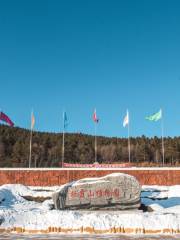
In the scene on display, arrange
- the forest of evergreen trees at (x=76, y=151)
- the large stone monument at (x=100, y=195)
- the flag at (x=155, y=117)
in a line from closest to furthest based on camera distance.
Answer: the large stone monument at (x=100, y=195)
the flag at (x=155, y=117)
the forest of evergreen trees at (x=76, y=151)

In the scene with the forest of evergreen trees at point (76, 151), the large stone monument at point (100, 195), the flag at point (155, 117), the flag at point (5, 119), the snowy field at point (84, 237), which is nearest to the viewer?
the snowy field at point (84, 237)

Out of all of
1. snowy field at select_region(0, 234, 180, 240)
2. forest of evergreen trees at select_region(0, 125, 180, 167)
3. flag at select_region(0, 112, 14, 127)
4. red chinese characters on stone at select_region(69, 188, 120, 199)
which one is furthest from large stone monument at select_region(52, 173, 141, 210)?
forest of evergreen trees at select_region(0, 125, 180, 167)

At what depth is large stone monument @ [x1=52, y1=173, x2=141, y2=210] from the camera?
50.4ft

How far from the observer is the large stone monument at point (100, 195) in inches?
605

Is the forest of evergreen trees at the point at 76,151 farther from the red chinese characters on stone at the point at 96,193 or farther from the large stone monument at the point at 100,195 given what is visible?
the red chinese characters on stone at the point at 96,193

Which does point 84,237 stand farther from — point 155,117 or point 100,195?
point 155,117

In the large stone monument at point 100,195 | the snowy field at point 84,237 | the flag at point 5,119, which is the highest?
the flag at point 5,119

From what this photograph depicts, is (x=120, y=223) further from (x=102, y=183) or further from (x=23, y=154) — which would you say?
(x=23, y=154)

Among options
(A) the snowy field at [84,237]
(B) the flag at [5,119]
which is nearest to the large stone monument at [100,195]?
(A) the snowy field at [84,237]

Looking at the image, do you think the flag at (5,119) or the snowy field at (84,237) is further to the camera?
the flag at (5,119)

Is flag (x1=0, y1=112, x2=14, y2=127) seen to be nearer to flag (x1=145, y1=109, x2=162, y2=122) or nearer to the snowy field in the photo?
flag (x1=145, y1=109, x2=162, y2=122)

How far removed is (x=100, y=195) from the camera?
15438 millimetres

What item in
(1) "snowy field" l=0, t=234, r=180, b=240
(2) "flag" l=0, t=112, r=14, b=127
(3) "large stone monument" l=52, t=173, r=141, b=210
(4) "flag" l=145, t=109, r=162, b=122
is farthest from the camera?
(4) "flag" l=145, t=109, r=162, b=122

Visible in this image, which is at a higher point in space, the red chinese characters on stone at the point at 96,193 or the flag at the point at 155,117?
the flag at the point at 155,117
